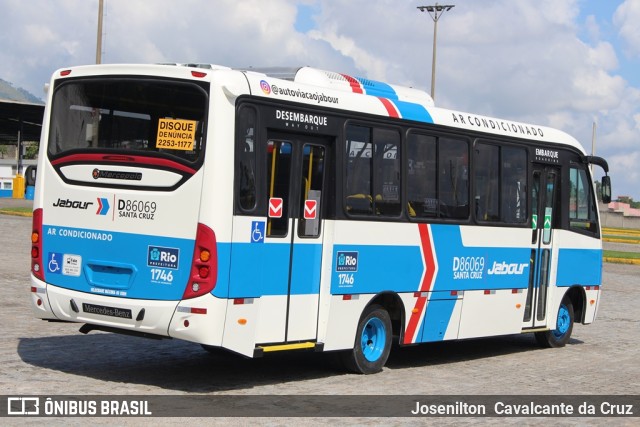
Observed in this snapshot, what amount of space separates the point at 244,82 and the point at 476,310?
5.36m

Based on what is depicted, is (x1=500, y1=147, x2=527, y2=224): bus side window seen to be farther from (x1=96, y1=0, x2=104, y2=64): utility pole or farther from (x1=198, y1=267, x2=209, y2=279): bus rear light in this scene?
(x1=96, y1=0, x2=104, y2=64): utility pole

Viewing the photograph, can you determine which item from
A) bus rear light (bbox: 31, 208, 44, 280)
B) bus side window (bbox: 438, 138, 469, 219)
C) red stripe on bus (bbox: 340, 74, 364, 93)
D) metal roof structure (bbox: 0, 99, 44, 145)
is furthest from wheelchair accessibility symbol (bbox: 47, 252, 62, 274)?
metal roof structure (bbox: 0, 99, 44, 145)

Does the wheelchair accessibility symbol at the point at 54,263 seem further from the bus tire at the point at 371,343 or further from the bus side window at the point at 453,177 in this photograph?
the bus side window at the point at 453,177

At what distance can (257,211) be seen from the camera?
1062cm

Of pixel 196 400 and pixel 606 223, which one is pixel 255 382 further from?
pixel 606 223

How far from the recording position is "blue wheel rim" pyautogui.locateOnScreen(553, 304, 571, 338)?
647 inches

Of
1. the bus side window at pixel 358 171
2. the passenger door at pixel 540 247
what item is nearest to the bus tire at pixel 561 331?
the passenger door at pixel 540 247

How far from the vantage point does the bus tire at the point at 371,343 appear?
12250 millimetres

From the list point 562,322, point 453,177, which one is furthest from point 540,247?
point 453,177

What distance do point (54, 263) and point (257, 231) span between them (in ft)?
7.03

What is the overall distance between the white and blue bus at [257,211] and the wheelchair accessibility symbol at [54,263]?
1 centimetres

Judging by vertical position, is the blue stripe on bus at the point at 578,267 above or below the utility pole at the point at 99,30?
→ below

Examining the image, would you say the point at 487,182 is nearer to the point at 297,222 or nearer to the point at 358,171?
the point at 358,171

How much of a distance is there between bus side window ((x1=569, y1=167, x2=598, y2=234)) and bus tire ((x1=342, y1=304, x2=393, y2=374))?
16.4ft
